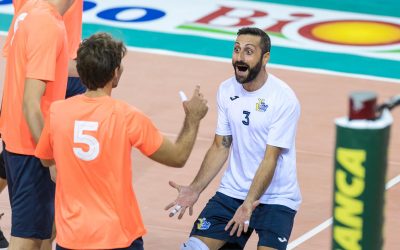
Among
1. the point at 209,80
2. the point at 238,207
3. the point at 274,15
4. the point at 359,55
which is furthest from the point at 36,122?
the point at 274,15

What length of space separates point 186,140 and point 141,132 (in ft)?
1.17

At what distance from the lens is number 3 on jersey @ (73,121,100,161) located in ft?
19.0

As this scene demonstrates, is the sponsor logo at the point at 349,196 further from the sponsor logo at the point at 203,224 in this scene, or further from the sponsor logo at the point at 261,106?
the sponsor logo at the point at 203,224

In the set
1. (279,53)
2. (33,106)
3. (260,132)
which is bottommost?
(279,53)

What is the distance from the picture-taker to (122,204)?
5918mm

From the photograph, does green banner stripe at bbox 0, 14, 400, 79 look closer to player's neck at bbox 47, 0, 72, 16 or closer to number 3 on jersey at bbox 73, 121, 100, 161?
player's neck at bbox 47, 0, 72, 16

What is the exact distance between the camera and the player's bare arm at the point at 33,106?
6.65 metres

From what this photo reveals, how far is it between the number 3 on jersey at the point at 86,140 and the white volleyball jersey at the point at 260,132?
5.02ft

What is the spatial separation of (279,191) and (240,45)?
95cm

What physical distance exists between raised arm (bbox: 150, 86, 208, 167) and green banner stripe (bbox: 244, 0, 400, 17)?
405 inches

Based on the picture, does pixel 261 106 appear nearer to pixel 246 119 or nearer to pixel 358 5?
pixel 246 119

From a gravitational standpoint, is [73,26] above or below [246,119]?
above

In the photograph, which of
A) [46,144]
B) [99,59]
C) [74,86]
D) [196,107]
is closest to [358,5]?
[74,86]

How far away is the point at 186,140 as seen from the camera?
6102 mm
